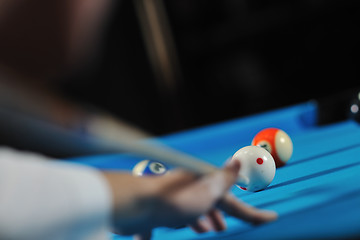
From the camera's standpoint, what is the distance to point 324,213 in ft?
3.08

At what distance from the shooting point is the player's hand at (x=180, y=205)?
35.0 inches

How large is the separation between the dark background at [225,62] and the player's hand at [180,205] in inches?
172

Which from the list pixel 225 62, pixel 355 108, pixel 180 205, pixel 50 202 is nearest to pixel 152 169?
pixel 180 205

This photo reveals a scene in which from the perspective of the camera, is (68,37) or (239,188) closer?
(68,37)

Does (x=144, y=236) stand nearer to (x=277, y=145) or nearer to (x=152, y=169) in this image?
(x=152, y=169)

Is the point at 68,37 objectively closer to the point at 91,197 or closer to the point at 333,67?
the point at 91,197

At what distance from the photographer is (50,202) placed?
2.59 ft

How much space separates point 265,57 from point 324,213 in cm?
485

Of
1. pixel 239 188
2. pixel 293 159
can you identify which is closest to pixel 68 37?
pixel 239 188

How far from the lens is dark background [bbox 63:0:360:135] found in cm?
528

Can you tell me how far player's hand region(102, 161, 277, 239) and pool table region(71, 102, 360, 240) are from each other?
0.04 meters

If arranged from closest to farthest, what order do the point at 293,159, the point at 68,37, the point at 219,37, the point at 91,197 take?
the point at 68,37 → the point at 91,197 → the point at 293,159 → the point at 219,37

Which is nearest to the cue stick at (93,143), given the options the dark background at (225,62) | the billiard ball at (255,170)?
the billiard ball at (255,170)

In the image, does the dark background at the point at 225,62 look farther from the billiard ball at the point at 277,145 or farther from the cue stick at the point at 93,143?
the cue stick at the point at 93,143
